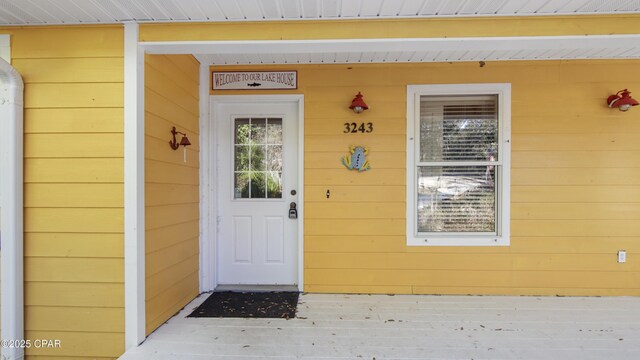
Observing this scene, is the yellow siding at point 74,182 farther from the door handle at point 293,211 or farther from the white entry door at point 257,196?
the door handle at point 293,211

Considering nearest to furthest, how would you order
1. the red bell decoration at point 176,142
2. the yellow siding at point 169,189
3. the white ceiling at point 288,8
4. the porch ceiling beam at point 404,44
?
the white ceiling at point 288,8
the porch ceiling beam at point 404,44
the yellow siding at point 169,189
the red bell decoration at point 176,142

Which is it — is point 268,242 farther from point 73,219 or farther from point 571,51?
point 571,51

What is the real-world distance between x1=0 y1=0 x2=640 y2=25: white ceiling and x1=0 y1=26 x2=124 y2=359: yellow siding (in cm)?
20

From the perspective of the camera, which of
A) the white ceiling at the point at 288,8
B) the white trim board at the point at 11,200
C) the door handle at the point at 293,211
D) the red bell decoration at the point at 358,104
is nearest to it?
the white ceiling at the point at 288,8

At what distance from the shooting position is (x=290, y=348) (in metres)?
2.20

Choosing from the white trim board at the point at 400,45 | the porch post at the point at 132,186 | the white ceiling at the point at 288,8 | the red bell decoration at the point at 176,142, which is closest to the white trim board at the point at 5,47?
the white ceiling at the point at 288,8

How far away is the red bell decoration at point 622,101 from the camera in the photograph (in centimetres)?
291

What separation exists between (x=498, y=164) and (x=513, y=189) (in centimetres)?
27

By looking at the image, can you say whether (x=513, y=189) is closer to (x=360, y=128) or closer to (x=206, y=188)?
(x=360, y=128)

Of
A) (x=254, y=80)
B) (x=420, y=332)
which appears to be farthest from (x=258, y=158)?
(x=420, y=332)

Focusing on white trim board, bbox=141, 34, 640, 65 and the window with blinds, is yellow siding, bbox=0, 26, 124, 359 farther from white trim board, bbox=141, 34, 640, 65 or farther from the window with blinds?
the window with blinds

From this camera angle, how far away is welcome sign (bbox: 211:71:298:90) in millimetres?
3201

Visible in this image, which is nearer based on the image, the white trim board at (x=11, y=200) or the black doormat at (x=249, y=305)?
the white trim board at (x=11, y=200)

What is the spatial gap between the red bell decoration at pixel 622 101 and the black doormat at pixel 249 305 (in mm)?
3432
